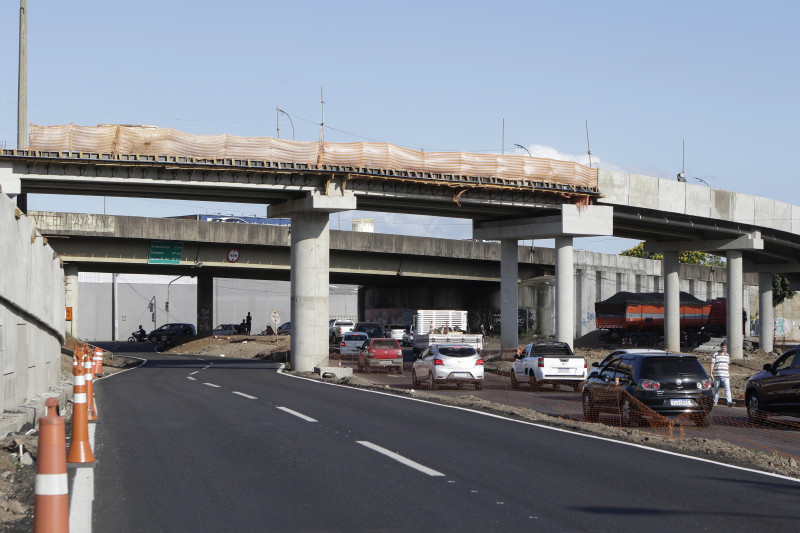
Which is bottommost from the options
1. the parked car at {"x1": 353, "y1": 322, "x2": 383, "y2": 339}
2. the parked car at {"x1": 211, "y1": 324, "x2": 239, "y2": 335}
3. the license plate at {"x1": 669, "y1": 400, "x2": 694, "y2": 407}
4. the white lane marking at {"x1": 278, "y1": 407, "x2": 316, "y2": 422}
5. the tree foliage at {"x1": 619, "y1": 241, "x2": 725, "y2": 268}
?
the parked car at {"x1": 211, "y1": 324, "x2": 239, "y2": 335}

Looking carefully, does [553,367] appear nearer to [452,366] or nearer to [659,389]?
[452,366]

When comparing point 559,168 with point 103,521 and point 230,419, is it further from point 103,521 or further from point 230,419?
point 103,521

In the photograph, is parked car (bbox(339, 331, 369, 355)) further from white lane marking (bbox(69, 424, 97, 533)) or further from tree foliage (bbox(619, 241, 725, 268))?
tree foliage (bbox(619, 241, 725, 268))

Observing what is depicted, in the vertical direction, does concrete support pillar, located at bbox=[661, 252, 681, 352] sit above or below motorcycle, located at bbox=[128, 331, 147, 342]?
above

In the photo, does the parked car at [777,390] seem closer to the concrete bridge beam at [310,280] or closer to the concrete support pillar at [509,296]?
the concrete bridge beam at [310,280]

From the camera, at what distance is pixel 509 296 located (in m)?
50.8

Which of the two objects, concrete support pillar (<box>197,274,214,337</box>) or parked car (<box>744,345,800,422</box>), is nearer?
parked car (<box>744,345,800,422</box>)

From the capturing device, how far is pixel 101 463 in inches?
459

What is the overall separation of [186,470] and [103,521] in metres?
2.93

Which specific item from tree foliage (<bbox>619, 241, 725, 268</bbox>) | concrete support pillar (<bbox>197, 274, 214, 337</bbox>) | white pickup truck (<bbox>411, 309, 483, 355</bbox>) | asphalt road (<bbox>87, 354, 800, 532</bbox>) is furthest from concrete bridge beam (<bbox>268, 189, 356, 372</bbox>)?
tree foliage (<bbox>619, 241, 725, 268</bbox>)

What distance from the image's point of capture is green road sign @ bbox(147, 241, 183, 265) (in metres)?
59.4

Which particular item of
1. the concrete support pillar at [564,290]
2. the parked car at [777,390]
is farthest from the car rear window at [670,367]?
the concrete support pillar at [564,290]

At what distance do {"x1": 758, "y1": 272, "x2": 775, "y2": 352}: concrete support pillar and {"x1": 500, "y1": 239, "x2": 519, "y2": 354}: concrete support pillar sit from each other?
28.8 m

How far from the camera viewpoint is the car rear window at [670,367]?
63.4ft
